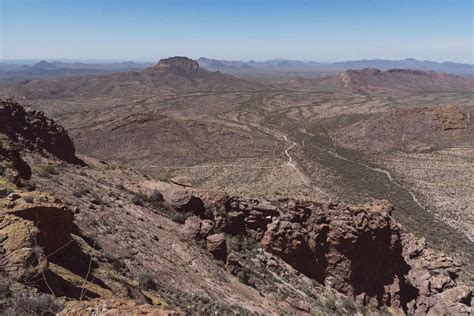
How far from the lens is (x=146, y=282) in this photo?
10344 millimetres

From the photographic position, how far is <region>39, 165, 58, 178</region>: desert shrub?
1442 centimetres

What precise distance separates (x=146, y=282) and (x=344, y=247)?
9.37 m

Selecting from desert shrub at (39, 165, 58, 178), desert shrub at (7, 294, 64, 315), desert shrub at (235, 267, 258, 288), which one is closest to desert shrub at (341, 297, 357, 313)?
desert shrub at (235, 267, 258, 288)

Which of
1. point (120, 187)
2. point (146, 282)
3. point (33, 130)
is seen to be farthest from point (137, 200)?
point (33, 130)

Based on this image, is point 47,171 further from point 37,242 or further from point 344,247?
point 344,247

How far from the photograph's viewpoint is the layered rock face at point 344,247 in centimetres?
1666

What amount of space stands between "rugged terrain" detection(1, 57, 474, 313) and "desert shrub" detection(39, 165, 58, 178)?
0.51 ft

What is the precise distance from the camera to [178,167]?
175ft

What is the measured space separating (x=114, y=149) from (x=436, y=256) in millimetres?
50033

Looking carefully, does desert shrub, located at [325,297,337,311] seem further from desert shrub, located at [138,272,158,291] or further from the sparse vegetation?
the sparse vegetation

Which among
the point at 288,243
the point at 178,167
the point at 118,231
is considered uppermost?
the point at 118,231

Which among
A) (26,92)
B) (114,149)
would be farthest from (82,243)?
(26,92)

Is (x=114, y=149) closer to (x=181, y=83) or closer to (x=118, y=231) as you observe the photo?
(x=118, y=231)

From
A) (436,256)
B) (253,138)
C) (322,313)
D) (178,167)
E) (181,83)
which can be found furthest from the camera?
(181,83)
